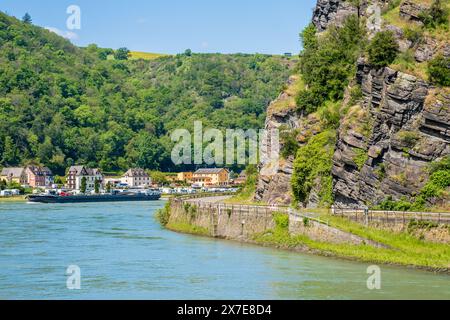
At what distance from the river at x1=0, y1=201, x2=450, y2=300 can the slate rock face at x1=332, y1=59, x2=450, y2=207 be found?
867 centimetres

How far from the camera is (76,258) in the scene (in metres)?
61.4

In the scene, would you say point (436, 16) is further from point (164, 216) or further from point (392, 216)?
point (164, 216)

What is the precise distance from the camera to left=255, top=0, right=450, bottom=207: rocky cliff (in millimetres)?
64438

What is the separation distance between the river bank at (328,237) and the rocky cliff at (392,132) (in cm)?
494

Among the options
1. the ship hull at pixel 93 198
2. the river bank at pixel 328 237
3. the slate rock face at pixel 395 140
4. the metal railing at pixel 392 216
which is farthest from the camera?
the ship hull at pixel 93 198

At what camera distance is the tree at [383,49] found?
6975cm

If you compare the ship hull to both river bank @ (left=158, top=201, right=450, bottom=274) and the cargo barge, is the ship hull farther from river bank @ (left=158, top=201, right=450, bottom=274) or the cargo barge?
river bank @ (left=158, top=201, right=450, bottom=274)

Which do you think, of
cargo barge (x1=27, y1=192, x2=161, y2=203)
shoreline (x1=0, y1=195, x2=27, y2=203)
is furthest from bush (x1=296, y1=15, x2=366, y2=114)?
shoreline (x1=0, y1=195, x2=27, y2=203)

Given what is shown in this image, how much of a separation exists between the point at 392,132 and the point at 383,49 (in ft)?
22.7

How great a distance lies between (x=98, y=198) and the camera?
179 metres

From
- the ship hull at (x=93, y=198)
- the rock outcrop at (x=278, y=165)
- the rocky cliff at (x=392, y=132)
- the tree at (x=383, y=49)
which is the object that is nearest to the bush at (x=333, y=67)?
the rock outcrop at (x=278, y=165)

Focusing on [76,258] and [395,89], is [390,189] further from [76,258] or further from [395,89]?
[76,258]

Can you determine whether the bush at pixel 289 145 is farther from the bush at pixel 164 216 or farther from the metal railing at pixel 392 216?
the metal railing at pixel 392 216
